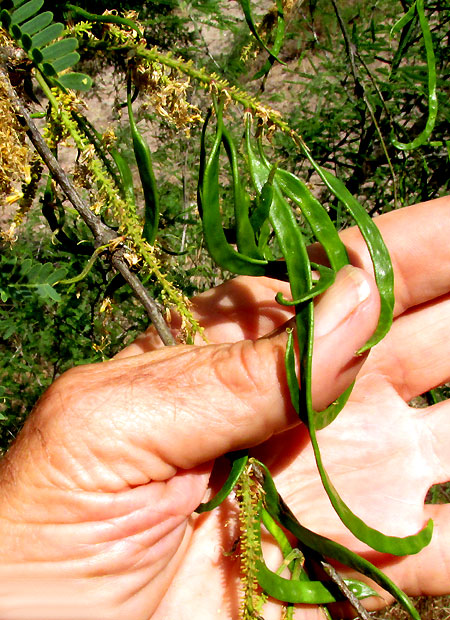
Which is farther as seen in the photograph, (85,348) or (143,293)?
(85,348)

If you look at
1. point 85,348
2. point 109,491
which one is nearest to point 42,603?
point 109,491

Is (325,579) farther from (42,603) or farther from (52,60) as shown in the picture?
(52,60)

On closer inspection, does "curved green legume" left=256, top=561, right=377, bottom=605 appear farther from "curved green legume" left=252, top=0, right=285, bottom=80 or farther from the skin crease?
"curved green legume" left=252, top=0, right=285, bottom=80

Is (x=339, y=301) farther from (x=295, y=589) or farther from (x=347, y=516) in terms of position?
(x=295, y=589)

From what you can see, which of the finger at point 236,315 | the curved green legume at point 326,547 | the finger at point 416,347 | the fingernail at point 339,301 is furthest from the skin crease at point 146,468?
the finger at point 416,347

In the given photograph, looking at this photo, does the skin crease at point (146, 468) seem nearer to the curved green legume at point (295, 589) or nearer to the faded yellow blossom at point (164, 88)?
the curved green legume at point (295, 589)
